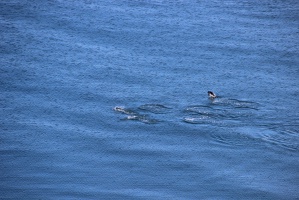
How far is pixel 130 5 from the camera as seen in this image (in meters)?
76.7

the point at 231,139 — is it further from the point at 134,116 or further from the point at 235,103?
the point at 134,116

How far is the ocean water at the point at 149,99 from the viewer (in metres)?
45.5

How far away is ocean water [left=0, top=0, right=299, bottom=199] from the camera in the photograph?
149 ft

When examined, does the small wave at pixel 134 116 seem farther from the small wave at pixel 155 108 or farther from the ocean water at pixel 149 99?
the small wave at pixel 155 108

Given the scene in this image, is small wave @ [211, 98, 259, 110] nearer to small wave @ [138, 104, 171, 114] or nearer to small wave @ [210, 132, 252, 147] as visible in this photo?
small wave @ [138, 104, 171, 114]

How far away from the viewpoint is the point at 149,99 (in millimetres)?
56531

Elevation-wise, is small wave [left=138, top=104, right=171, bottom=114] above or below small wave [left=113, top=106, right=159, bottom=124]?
above

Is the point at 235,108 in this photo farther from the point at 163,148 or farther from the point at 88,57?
the point at 88,57

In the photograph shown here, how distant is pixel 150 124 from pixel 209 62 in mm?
14890

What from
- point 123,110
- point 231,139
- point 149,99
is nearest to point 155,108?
point 149,99

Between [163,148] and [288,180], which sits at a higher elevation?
[163,148]

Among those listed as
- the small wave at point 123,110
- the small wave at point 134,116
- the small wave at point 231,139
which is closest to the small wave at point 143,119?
the small wave at point 134,116

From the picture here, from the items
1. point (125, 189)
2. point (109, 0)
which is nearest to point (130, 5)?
point (109, 0)

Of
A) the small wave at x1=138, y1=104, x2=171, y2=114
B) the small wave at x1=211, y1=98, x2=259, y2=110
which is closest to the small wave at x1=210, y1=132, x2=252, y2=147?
the small wave at x1=211, y1=98, x2=259, y2=110
